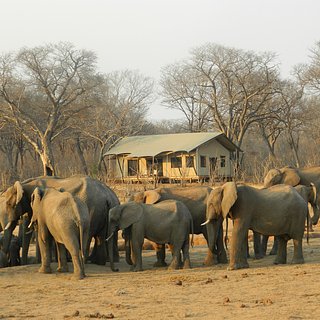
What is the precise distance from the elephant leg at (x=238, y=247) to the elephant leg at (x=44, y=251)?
333 cm

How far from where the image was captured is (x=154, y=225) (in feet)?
43.4

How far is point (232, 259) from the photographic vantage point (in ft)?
42.2

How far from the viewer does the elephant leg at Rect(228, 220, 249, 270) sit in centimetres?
1286

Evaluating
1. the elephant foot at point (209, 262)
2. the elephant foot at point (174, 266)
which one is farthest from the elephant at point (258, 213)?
the elephant foot at point (174, 266)

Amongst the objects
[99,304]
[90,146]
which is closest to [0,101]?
[90,146]

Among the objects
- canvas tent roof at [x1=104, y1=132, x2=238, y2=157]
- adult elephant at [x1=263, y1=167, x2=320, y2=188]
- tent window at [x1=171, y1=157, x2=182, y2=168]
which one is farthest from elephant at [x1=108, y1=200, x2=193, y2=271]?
tent window at [x1=171, y1=157, x2=182, y2=168]

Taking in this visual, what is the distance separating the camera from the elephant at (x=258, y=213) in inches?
514

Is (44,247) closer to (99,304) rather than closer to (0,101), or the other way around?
(99,304)

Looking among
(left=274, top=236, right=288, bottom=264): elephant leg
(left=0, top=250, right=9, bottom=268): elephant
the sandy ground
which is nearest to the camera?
the sandy ground

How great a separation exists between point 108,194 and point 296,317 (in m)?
6.87

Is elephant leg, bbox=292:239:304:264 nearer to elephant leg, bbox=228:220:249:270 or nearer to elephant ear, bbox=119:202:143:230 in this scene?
elephant leg, bbox=228:220:249:270

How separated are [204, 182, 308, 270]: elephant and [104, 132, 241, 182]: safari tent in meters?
32.8

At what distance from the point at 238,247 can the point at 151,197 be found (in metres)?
2.54

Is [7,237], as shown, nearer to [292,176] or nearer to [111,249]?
[111,249]
